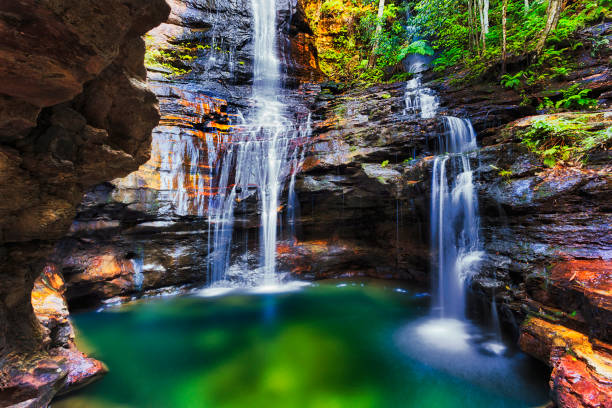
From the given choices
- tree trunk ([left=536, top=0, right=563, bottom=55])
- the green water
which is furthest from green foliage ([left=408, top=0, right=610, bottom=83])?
the green water

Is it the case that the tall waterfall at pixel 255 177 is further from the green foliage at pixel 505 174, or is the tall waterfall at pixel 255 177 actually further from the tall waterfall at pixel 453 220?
the green foliage at pixel 505 174

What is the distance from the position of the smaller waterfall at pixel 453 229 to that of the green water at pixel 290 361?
0.72 meters

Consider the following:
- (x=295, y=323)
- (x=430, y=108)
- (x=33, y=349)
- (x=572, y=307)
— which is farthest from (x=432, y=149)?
(x=33, y=349)

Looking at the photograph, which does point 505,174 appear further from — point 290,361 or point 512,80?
point 290,361

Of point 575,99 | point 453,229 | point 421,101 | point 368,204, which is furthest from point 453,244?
point 421,101

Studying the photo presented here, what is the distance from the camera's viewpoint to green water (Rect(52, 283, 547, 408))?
3.69 meters

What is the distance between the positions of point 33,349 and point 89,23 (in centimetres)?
350

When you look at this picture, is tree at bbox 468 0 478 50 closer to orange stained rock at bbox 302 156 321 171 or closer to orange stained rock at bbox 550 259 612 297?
orange stained rock at bbox 302 156 321 171

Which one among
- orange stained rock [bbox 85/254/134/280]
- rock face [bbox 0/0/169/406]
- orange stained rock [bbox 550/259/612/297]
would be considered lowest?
orange stained rock [bbox 85/254/134/280]

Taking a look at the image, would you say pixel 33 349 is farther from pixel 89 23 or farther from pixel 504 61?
pixel 504 61

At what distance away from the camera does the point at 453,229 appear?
255 inches

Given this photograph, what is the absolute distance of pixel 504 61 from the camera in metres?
8.30

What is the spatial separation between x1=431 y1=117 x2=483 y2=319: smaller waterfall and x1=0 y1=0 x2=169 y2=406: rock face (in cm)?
639

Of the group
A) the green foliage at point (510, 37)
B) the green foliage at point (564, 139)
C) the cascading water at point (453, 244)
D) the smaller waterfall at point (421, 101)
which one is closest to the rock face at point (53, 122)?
the cascading water at point (453, 244)
